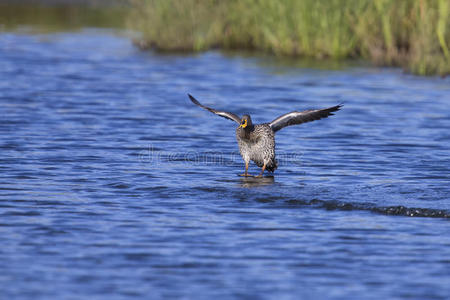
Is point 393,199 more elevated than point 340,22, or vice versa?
point 340,22

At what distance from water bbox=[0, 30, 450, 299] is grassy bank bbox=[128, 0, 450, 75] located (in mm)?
1182


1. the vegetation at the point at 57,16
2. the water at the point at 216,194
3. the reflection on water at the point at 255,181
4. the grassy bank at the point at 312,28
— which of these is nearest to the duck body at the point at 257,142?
the reflection on water at the point at 255,181

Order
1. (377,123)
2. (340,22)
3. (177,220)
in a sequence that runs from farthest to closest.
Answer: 1. (340,22)
2. (377,123)
3. (177,220)

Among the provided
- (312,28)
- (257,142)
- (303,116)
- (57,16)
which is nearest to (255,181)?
(257,142)

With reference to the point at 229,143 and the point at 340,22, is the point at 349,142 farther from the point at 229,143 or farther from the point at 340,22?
the point at 340,22

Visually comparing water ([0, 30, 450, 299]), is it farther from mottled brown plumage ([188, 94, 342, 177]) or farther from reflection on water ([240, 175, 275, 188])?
mottled brown plumage ([188, 94, 342, 177])

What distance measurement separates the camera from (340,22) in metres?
22.5

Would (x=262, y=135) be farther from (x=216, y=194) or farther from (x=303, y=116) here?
(x=216, y=194)

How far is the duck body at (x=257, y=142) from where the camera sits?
11312mm

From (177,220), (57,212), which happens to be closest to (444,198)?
(177,220)

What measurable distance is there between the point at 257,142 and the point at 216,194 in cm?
130

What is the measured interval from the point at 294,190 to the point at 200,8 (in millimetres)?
15320

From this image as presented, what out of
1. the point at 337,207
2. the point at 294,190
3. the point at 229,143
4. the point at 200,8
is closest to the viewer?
the point at 337,207

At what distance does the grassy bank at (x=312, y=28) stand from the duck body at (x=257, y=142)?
970cm
